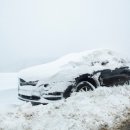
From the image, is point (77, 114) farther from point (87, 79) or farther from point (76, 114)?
point (87, 79)

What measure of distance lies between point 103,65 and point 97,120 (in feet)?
12.0

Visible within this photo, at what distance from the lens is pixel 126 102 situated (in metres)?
8.55

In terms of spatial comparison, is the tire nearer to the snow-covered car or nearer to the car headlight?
the snow-covered car

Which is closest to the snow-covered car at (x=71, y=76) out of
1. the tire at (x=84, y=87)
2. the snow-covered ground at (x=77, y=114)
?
the tire at (x=84, y=87)

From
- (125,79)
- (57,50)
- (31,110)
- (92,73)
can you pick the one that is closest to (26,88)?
(31,110)

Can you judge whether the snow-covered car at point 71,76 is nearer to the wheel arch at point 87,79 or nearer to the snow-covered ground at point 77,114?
the wheel arch at point 87,79

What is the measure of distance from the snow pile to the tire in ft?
1.34

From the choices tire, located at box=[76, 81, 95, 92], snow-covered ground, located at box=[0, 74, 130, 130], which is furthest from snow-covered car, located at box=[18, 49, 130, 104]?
snow-covered ground, located at box=[0, 74, 130, 130]

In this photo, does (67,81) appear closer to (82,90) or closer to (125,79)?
(82,90)

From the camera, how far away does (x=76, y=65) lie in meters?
10.0

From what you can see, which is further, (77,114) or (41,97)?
(41,97)

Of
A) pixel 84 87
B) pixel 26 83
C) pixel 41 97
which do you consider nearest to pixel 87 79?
pixel 84 87

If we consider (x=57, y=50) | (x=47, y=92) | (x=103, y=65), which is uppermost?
(x=57, y=50)

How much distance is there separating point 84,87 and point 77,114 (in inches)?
89.2
